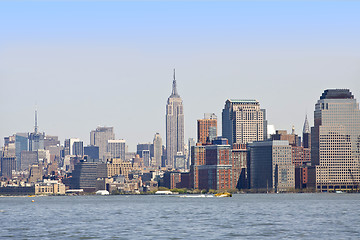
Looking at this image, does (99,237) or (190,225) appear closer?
(99,237)

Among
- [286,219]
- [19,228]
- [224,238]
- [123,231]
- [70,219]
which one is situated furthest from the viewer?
[70,219]

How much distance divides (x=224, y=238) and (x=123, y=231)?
18535 mm

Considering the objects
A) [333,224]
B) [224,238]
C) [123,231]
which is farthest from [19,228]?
[333,224]

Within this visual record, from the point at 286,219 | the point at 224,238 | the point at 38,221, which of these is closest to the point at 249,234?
the point at 224,238

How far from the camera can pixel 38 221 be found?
521 ft

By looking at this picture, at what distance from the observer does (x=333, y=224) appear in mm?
141125

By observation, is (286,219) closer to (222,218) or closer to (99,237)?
(222,218)

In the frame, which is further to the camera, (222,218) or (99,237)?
(222,218)

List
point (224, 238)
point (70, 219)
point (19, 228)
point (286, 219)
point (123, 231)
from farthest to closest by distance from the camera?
point (70, 219) < point (286, 219) < point (19, 228) < point (123, 231) < point (224, 238)

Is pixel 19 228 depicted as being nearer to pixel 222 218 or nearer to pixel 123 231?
pixel 123 231

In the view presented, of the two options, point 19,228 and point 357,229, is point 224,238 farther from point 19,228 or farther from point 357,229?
point 19,228

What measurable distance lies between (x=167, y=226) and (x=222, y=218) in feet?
77.7

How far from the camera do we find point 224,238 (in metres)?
117

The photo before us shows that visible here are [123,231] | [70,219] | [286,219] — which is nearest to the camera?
[123,231]
